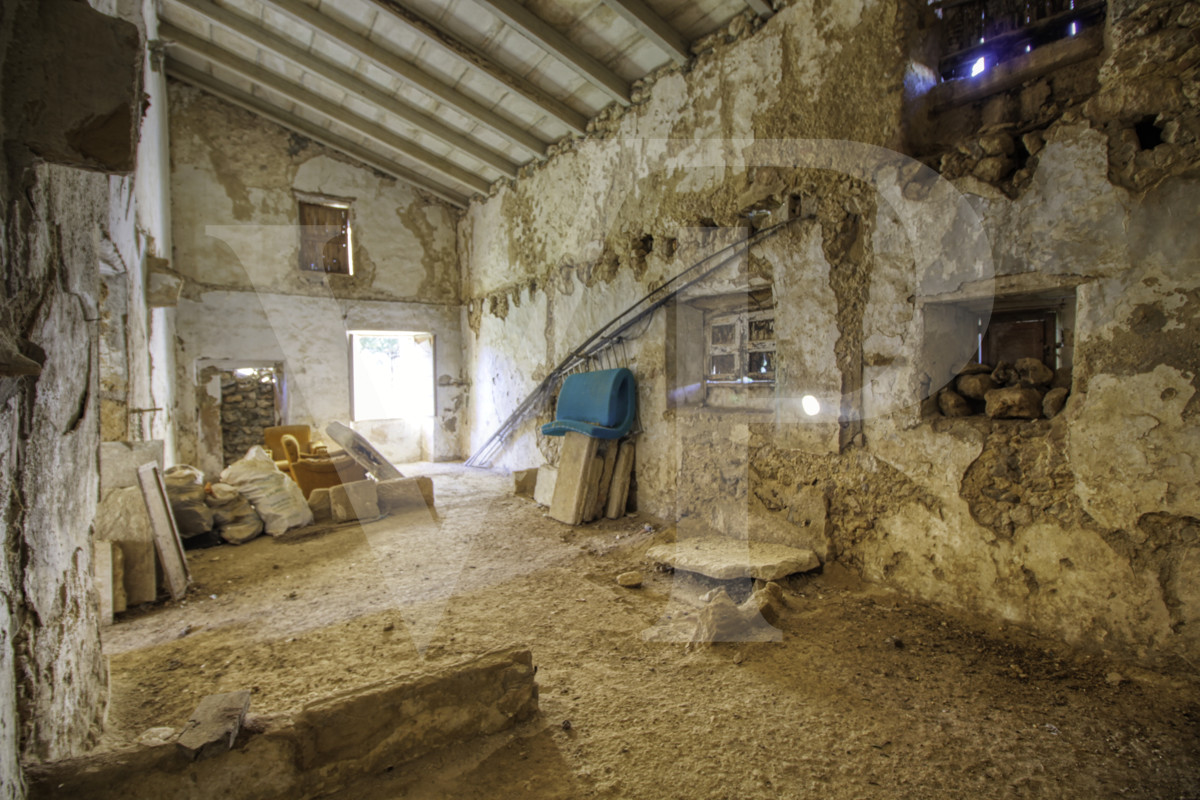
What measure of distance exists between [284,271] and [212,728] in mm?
7472

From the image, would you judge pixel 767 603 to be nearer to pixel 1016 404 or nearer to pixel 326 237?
pixel 1016 404

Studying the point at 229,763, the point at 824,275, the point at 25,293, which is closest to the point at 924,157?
the point at 824,275

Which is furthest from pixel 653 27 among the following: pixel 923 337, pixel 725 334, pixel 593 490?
pixel 593 490

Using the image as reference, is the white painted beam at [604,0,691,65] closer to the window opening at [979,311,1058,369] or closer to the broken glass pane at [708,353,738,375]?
the broken glass pane at [708,353,738,375]

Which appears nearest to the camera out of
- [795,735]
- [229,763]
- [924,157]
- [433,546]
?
[229,763]

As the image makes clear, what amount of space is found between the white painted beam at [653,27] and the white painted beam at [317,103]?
381cm

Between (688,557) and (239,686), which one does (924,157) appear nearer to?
(688,557)

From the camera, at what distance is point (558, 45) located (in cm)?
430

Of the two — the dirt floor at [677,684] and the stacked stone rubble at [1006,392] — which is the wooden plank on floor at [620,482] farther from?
the stacked stone rubble at [1006,392]

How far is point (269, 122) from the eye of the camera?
7527mm

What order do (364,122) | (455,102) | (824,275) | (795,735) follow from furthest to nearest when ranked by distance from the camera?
(364,122), (455,102), (824,275), (795,735)

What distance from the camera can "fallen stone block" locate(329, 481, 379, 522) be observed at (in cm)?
489

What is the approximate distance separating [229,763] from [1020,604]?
3162 millimetres

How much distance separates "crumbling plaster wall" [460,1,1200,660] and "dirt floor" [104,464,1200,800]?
1.11 feet
